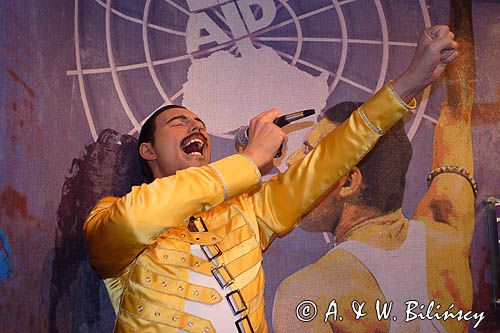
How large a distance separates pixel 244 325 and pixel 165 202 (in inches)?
17.0

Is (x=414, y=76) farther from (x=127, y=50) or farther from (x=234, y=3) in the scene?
(x=127, y=50)

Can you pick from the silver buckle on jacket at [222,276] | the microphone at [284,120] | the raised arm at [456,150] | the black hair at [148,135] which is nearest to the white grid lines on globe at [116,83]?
the black hair at [148,135]

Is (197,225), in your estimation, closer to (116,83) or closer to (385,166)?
(116,83)

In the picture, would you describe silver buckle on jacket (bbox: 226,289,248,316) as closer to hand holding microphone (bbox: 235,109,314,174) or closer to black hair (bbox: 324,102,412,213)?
hand holding microphone (bbox: 235,109,314,174)

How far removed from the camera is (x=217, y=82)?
2.06 meters

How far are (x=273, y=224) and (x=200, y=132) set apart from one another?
0.38 metres

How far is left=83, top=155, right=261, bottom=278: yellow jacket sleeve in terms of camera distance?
125cm

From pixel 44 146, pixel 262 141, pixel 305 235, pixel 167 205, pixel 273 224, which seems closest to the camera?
pixel 167 205

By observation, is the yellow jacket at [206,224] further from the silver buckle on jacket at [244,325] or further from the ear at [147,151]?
the ear at [147,151]

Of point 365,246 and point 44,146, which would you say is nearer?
point 44,146

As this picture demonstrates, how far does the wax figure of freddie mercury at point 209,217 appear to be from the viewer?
1280 mm

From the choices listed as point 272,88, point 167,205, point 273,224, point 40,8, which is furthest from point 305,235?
point 40,8

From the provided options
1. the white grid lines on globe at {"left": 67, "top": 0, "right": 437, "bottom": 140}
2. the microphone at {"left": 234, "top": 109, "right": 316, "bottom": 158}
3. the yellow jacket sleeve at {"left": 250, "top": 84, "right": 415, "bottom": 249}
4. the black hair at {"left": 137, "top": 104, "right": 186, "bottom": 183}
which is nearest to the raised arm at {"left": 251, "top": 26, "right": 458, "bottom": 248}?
the yellow jacket sleeve at {"left": 250, "top": 84, "right": 415, "bottom": 249}

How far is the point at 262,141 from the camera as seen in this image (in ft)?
4.57
